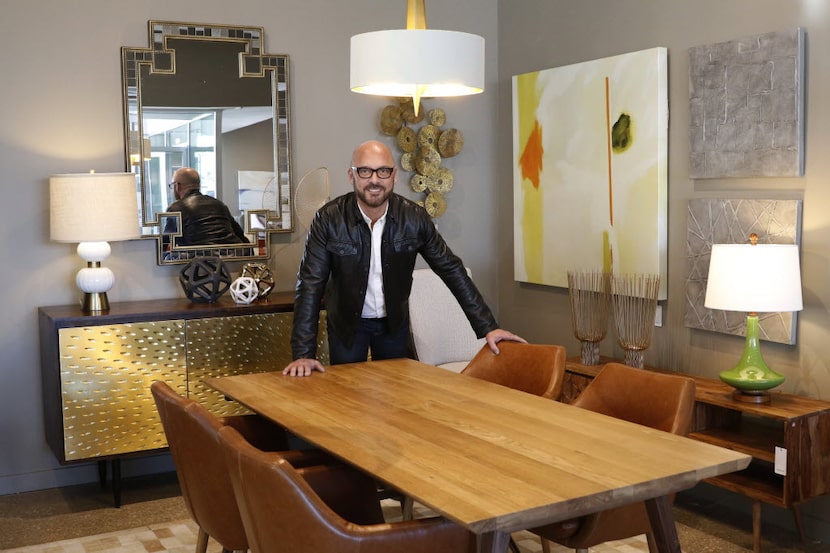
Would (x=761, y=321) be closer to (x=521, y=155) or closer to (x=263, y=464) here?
(x=521, y=155)

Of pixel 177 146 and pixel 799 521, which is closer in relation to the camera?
pixel 799 521

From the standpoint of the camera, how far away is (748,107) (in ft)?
12.8

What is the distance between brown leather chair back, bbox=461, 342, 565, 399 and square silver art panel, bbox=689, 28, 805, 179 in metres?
1.19

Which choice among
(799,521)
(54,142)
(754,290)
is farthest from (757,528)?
(54,142)

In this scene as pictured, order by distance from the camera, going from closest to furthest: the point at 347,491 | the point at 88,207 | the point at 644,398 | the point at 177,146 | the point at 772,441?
the point at 347,491 → the point at 644,398 → the point at 772,441 → the point at 88,207 → the point at 177,146

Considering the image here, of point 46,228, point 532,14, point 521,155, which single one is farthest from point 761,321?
point 46,228

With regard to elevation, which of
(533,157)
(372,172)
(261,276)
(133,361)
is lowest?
(133,361)

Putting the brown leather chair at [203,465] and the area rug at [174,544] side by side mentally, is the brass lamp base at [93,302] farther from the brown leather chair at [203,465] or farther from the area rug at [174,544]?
the brown leather chair at [203,465]

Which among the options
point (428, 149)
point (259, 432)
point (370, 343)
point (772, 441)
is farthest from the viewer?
point (428, 149)

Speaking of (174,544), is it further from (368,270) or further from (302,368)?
(368,270)

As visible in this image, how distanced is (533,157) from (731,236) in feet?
4.77

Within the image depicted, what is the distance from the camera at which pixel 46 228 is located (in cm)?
454

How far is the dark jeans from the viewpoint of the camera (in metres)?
3.92

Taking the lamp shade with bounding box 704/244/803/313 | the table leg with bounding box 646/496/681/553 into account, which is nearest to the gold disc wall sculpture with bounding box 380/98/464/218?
the lamp shade with bounding box 704/244/803/313
